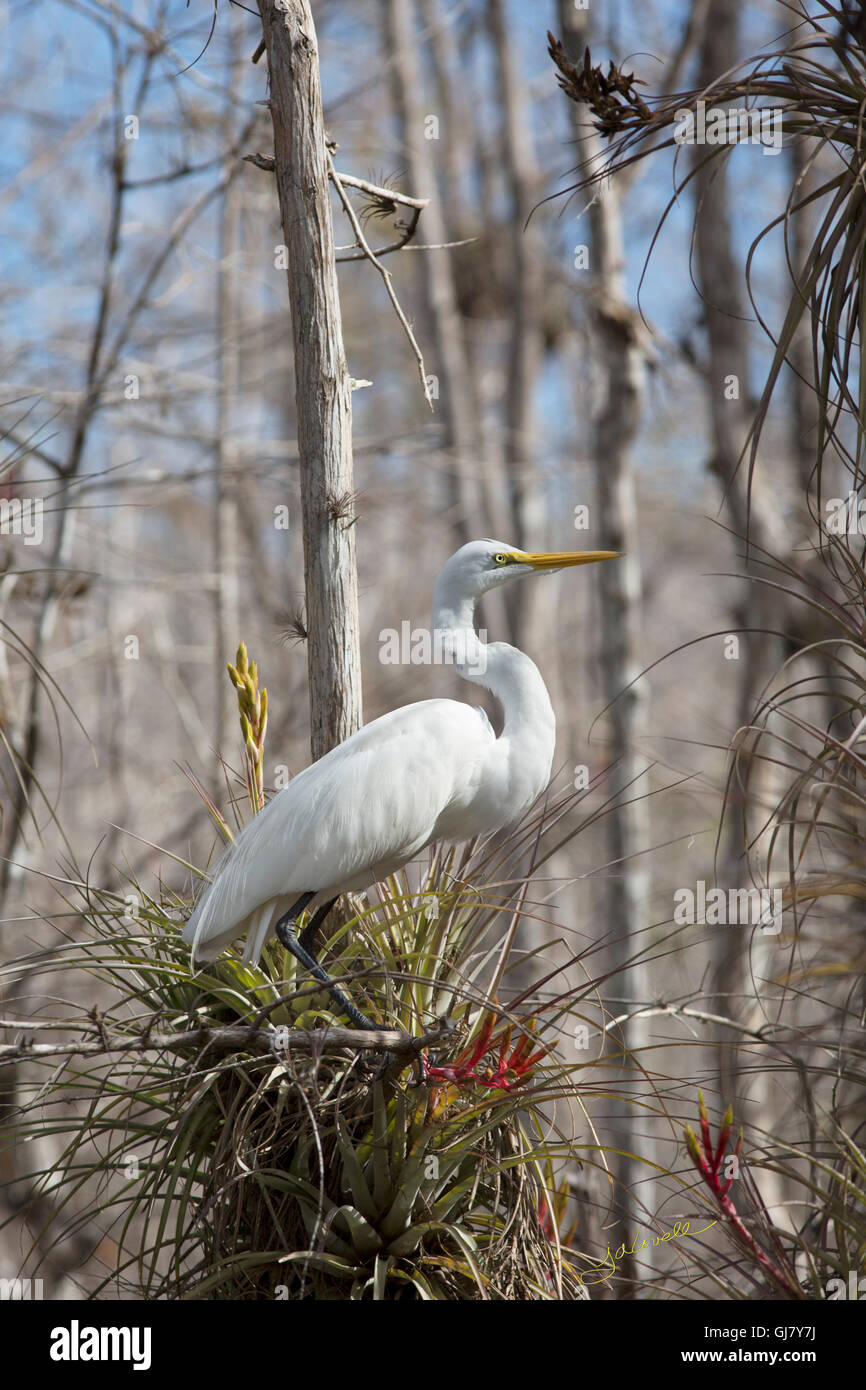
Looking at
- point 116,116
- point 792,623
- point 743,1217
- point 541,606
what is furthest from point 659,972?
point 743,1217

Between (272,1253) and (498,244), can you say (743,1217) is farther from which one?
(498,244)

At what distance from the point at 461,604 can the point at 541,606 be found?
739 cm

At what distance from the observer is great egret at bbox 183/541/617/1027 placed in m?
2.82

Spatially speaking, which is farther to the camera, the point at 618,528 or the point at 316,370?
the point at 618,528

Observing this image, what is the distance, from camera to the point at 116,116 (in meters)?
5.89

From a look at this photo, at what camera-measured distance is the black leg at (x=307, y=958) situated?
8.73 ft

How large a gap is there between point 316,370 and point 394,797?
1161mm

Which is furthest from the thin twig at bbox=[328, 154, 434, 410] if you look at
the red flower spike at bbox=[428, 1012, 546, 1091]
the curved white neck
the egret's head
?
the red flower spike at bbox=[428, 1012, 546, 1091]

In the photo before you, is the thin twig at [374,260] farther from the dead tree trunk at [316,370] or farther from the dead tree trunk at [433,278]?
the dead tree trunk at [433,278]

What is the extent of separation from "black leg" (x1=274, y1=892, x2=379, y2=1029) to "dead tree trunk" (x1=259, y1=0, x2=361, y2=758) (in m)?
0.50

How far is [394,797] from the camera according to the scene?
9.41 feet

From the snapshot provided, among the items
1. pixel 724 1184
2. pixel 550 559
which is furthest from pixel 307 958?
pixel 550 559

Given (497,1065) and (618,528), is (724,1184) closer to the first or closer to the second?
(497,1065)
